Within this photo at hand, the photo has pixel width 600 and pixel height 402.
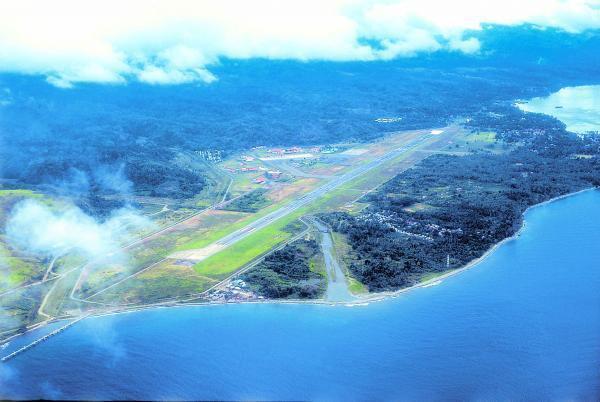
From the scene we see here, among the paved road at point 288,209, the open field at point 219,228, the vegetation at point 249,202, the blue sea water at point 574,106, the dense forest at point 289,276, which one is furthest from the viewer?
the blue sea water at point 574,106

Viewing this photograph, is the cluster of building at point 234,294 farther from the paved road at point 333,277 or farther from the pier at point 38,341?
the pier at point 38,341

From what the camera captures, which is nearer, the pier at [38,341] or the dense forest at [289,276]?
the pier at [38,341]

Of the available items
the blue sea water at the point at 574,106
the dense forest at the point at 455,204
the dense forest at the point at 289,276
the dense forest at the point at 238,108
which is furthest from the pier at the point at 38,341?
the blue sea water at the point at 574,106

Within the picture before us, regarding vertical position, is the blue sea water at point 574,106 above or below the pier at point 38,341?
above

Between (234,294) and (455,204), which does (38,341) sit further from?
(455,204)

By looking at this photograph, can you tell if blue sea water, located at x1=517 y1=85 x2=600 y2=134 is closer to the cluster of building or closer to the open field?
the open field

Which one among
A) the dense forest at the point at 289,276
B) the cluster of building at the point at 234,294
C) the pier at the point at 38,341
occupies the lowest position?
the pier at the point at 38,341

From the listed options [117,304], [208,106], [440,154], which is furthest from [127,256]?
[208,106]
